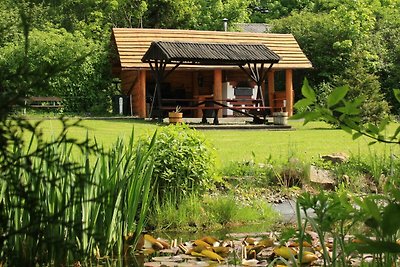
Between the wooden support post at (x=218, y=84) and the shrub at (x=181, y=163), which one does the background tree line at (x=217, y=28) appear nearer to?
the wooden support post at (x=218, y=84)

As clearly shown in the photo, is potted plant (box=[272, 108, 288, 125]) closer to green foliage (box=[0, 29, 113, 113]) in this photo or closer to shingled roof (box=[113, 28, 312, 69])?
shingled roof (box=[113, 28, 312, 69])

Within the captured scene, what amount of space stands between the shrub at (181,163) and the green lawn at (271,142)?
113 inches

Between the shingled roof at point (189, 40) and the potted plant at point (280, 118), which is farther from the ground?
the shingled roof at point (189, 40)

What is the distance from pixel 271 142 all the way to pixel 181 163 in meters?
8.13

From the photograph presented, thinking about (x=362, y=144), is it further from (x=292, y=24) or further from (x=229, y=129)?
(x=292, y=24)

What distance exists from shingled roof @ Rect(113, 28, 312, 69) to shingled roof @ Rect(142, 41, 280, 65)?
1835 millimetres

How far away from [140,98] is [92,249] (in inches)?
817

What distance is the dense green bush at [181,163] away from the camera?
27.4 ft

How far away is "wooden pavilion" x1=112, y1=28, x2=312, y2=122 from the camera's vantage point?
23.2m

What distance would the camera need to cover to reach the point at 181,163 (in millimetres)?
8453

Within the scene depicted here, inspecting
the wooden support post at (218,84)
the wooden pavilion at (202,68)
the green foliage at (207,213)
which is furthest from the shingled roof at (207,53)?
the green foliage at (207,213)

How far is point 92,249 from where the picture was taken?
17.9 feet

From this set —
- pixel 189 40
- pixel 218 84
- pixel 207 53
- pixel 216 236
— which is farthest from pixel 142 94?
pixel 216 236

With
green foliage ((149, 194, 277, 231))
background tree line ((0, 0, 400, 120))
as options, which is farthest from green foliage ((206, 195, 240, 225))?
background tree line ((0, 0, 400, 120))
